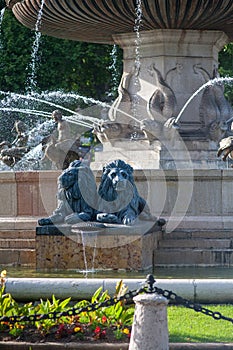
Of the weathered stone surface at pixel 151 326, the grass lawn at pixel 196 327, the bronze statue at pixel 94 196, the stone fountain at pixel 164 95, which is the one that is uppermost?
the stone fountain at pixel 164 95

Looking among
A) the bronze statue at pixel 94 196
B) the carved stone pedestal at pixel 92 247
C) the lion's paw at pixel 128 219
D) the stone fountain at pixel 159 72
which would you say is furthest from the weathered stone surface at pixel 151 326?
the stone fountain at pixel 159 72

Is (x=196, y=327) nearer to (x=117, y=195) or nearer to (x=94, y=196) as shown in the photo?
(x=117, y=195)

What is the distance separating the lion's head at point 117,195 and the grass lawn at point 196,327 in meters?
3.62

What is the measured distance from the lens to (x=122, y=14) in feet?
53.9

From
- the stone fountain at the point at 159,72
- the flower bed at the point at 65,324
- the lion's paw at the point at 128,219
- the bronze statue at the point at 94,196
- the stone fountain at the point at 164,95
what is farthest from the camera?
the stone fountain at the point at 159,72

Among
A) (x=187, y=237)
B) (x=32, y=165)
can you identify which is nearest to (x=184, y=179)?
(x=187, y=237)

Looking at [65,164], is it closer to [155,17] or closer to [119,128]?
[119,128]

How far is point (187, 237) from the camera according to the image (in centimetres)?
1384

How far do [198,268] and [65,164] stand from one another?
4705mm

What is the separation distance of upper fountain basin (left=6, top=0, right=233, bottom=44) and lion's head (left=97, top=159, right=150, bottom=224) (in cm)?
398

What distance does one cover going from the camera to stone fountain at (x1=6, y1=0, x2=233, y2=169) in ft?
53.7

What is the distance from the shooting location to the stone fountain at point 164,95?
47.3 ft

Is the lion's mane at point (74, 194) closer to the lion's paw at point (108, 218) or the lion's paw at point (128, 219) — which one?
the lion's paw at point (108, 218)

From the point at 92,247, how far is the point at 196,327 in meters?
4.34
